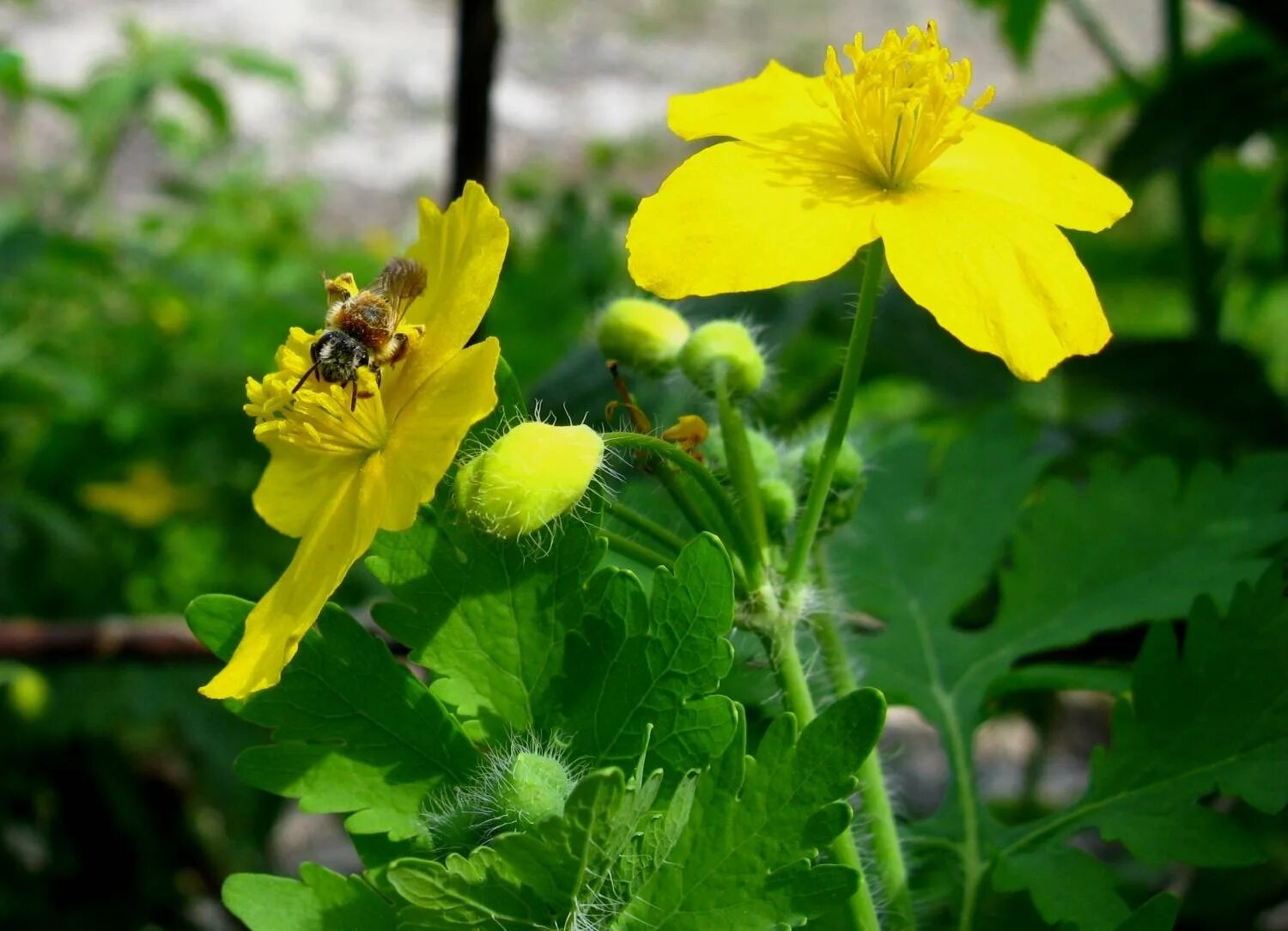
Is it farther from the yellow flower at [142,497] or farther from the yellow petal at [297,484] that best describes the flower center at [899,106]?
the yellow flower at [142,497]

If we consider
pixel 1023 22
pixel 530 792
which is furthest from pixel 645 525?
pixel 1023 22

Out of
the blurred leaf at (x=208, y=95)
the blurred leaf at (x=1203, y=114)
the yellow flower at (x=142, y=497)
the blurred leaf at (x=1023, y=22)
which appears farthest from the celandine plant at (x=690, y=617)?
the yellow flower at (x=142, y=497)

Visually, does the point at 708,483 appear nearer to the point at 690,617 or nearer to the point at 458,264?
the point at 690,617

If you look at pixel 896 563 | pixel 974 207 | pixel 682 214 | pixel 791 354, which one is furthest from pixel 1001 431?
pixel 791 354

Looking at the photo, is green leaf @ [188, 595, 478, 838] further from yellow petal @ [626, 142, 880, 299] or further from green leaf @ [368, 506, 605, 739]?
yellow petal @ [626, 142, 880, 299]

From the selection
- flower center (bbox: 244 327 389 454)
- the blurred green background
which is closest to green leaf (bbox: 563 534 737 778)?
flower center (bbox: 244 327 389 454)

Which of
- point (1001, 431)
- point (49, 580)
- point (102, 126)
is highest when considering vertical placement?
point (102, 126)

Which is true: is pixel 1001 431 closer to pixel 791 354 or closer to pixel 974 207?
pixel 974 207
